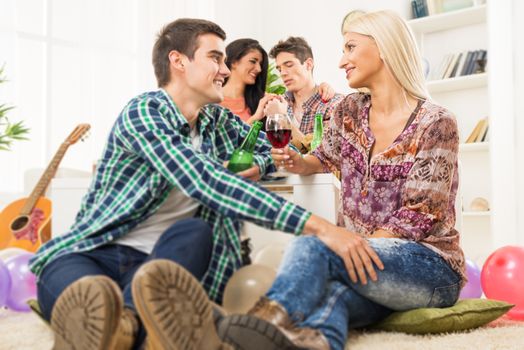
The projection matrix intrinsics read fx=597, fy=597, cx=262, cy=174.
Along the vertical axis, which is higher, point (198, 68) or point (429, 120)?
point (198, 68)

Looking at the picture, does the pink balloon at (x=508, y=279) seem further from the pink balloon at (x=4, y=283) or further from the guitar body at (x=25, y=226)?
the guitar body at (x=25, y=226)

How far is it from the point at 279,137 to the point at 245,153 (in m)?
0.10

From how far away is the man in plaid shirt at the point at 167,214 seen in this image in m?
0.98

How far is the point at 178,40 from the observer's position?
1.45 meters

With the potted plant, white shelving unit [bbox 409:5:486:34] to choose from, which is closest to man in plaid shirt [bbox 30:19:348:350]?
the potted plant

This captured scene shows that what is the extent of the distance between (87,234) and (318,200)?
603mm

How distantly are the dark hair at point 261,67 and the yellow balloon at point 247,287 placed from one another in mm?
1750

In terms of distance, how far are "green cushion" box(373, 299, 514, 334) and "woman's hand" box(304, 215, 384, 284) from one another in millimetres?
220

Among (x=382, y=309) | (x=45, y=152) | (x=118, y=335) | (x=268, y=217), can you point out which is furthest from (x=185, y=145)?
(x=45, y=152)

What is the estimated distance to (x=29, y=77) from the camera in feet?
13.3

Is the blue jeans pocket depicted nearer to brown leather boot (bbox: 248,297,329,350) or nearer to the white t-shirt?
brown leather boot (bbox: 248,297,329,350)

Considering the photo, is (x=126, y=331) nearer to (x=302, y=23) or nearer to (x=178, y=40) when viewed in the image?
(x=178, y=40)

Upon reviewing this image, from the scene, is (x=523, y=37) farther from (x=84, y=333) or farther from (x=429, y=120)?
(x=84, y=333)

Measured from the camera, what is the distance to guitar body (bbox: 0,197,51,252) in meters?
3.03
